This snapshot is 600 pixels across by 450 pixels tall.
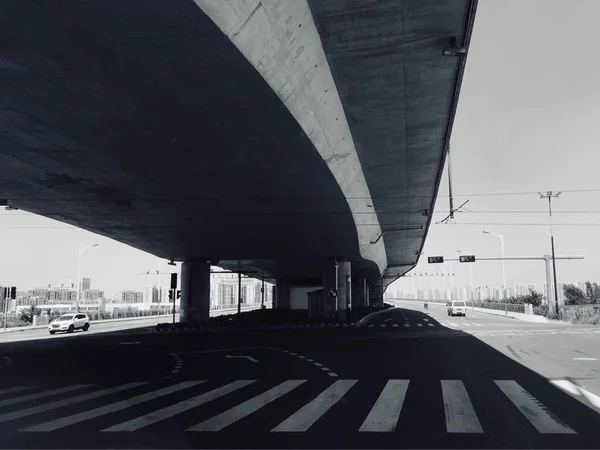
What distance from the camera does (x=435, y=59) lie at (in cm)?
1241

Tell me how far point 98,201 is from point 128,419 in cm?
1588

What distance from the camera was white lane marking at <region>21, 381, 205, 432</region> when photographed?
8.76m

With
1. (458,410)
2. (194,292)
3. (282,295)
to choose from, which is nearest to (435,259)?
(194,292)

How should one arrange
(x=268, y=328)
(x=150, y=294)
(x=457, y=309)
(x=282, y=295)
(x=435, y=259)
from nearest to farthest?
1. (x=268, y=328)
2. (x=435, y=259)
3. (x=457, y=309)
4. (x=282, y=295)
5. (x=150, y=294)

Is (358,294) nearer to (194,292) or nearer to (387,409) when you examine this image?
(194,292)

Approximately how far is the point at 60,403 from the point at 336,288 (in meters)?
35.1

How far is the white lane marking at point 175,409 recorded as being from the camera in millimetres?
8562

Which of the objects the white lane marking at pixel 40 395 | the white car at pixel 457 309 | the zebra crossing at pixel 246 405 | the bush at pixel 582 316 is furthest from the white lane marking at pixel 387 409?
the white car at pixel 457 309

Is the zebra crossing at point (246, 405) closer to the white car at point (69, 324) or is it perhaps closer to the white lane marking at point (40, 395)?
the white lane marking at point (40, 395)

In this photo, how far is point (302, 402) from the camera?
34.0ft

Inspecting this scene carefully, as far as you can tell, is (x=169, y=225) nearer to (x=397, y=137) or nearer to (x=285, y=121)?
(x=397, y=137)

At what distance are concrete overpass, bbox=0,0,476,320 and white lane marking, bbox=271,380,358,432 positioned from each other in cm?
613

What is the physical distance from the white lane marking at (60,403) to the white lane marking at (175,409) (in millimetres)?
2329

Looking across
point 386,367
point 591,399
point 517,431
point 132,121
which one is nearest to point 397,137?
point 386,367
